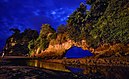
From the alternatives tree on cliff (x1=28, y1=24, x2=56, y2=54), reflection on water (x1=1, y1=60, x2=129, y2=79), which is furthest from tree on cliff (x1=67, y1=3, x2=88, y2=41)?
reflection on water (x1=1, y1=60, x2=129, y2=79)

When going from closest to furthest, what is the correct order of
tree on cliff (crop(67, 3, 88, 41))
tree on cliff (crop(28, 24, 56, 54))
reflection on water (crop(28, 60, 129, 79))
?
1. reflection on water (crop(28, 60, 129, 79))
2. tree on cliff (crop(67, 3, 88, 41))
3. tree on cliff (crop(28, 24, 56, 54))

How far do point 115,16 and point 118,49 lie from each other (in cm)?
640

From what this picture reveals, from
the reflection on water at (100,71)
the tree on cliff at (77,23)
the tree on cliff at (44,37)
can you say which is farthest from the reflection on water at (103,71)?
the tree on cliff at (44,37)

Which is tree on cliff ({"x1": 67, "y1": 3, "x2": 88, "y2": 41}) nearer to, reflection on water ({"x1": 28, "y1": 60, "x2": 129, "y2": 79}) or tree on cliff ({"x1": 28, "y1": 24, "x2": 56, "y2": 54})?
tree on cliff ({"x1": 28, "y1": 24, "x2": 56, "y2": 54})

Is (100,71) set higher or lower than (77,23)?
lower

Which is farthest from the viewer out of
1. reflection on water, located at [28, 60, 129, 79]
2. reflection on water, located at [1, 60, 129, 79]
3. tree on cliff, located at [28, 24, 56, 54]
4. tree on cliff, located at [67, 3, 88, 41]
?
tree on cliff, located at [28, 24, 56, 54]

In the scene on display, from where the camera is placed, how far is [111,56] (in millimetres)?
40062

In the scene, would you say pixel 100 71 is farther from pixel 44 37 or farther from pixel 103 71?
pixel 44 37

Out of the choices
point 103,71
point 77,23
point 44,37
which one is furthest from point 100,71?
point 44,37

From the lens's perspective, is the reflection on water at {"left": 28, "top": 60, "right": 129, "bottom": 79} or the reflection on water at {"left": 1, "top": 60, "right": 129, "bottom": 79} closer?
the reflection on water at {"left": 1, "top": 60, "right": 129, "bottom": 79}

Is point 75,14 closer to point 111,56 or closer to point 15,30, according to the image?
point 111,56

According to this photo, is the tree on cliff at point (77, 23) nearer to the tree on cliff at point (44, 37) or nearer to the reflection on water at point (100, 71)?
the tree on cliff at point (44, 37)

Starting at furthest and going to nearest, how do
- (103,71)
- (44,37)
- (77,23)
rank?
(44,37) → (77,23) → (103,71)

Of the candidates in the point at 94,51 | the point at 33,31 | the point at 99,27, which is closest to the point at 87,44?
the point at 94,51
